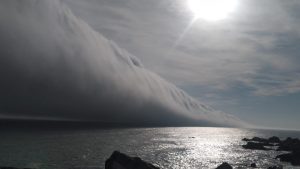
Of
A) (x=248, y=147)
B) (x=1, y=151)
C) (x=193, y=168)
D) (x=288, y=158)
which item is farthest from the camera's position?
(x=248, y=147)

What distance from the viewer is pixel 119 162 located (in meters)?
55.9

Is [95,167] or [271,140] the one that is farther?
[271,140]

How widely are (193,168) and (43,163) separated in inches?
1593

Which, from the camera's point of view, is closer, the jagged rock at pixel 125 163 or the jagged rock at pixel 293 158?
the jagged rock at pixel 125 163

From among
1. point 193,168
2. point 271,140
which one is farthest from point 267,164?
point 271,140

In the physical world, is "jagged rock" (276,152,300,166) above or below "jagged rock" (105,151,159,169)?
below

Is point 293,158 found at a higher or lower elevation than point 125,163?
lower

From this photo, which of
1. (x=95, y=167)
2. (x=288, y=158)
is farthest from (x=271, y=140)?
(x=95, y=167)

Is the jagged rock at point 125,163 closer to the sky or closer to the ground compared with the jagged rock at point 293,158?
closer to the sky

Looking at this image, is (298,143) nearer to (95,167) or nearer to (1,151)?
(95,167)

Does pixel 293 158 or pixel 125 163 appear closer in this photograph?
pixel 125 163

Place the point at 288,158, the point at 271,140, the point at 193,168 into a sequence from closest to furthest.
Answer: the point at 193,168, the point at 288,158, the point at 271,140

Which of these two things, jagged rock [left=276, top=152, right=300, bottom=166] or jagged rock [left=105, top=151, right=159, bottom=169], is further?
jagged rock [left=276, top=152, right=300, bottom=166]

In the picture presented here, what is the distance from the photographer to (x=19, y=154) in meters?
82.9
